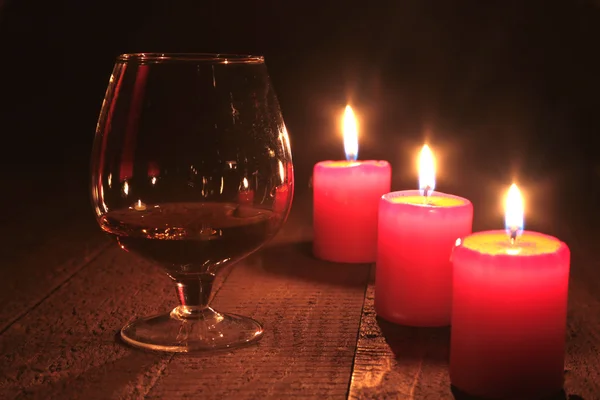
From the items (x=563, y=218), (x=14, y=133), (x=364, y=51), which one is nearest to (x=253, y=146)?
(x=563, y=218)

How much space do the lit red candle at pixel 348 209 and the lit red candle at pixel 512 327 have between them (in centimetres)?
46

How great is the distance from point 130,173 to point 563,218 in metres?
0.91

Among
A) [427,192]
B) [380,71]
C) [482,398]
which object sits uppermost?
[380,71]

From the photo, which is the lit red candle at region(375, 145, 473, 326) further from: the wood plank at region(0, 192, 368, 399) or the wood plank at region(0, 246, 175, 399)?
the wood plank at region(0, 246, 175, 399)

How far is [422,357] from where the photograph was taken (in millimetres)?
817

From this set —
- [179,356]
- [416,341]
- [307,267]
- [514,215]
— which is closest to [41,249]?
[307,267]

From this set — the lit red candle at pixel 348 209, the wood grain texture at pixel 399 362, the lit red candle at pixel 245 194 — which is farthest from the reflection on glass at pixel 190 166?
the lit red candle at pixel 348 209

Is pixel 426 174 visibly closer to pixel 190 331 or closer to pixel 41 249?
pixel 190 331

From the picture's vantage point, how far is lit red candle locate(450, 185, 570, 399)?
0.73m

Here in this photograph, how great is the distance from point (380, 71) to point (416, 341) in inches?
52.9

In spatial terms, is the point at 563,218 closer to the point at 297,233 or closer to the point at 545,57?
the point at 297,233

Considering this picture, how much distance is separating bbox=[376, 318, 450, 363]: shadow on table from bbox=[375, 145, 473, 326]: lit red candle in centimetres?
2

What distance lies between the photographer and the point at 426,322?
3.03ft

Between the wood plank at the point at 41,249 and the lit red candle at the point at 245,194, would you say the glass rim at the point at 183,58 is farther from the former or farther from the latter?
the wood plank at the point at 41,249
